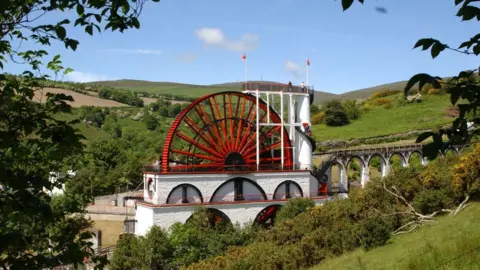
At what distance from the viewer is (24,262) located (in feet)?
12.0

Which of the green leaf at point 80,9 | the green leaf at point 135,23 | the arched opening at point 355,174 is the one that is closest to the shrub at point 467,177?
the green leaf at point 135,23

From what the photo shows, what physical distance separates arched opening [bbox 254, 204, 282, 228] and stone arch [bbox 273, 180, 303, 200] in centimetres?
60

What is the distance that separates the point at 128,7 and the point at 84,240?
2.00 meters

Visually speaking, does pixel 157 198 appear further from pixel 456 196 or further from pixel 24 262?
pixel 24 262

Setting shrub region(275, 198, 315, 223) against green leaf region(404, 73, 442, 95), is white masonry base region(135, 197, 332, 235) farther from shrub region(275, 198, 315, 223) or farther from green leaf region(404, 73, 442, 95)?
green leaf region(404, 73, 442, 95)

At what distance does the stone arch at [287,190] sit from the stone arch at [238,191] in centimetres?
94

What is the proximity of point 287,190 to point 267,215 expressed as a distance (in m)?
1.93

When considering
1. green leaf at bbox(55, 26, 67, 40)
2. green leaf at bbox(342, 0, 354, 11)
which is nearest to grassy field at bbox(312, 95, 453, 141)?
green leaf at bbox(55, 26, 67, 40)

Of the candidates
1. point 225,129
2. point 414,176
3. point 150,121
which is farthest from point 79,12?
point 150,121

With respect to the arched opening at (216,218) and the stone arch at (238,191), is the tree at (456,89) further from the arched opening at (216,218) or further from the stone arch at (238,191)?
the stone arch at (238,191)

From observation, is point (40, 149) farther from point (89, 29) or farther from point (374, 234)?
point (374, 234)

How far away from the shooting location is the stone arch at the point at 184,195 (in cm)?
2711

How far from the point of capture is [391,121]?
67.4 metres

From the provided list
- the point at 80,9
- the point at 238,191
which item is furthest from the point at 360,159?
the point at 80,9
